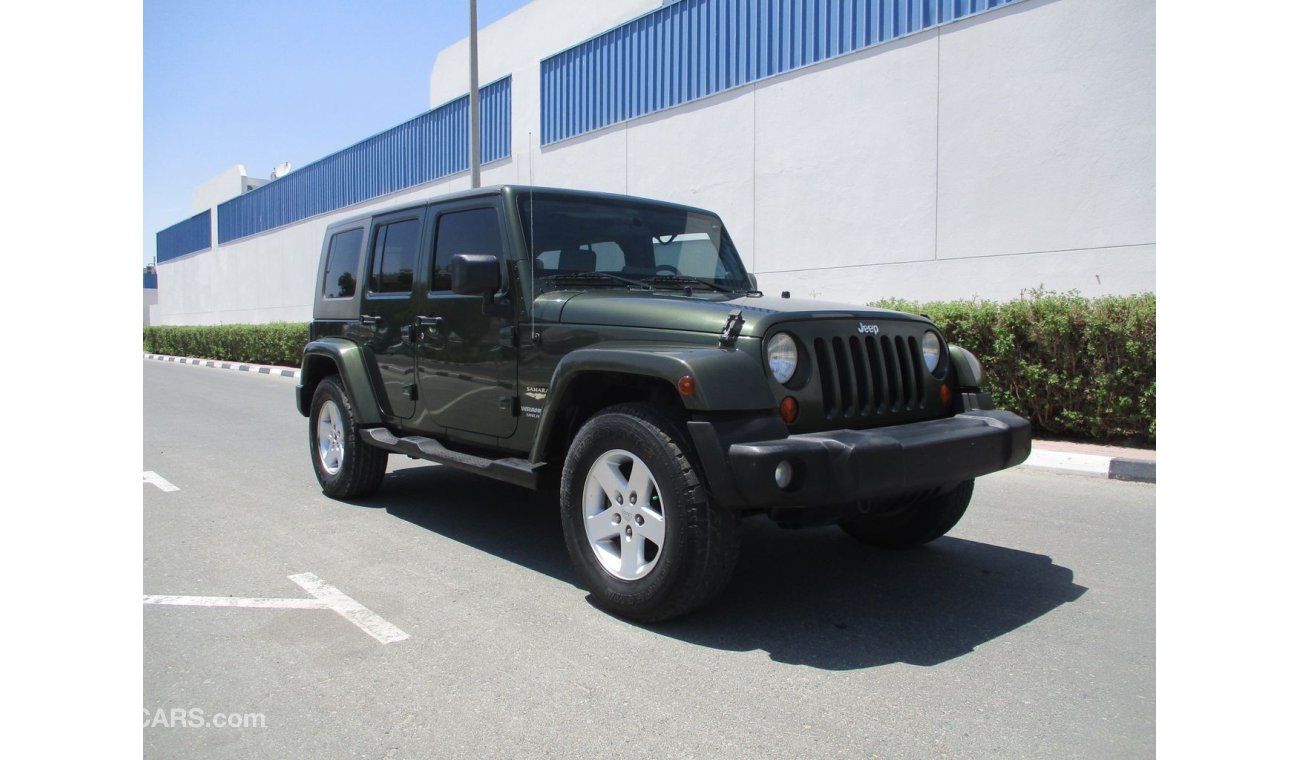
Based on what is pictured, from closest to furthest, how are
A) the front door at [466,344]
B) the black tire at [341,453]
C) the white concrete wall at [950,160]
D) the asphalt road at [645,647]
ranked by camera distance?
1. the asphalt road at [645,647]
2. the front door at [466,344]
3. the black tire at [341,453]
4. the white concrete wall at [950,160]

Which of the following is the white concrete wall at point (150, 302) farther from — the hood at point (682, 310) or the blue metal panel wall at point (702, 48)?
the hood at point (682, 310)

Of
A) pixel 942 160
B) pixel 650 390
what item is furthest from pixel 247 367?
pixel 650 390

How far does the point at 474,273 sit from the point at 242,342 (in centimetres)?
2571

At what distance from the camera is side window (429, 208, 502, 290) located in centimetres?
476

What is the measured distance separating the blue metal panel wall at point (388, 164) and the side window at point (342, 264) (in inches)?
519

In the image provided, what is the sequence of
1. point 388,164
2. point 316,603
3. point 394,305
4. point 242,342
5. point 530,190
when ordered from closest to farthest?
point 316,603, point 530,190, point 394,305, point 388,164, point 242,342

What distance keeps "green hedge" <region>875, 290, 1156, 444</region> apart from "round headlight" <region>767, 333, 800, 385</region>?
5.41 m

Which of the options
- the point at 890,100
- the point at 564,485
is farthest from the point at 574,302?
the point at 890,100

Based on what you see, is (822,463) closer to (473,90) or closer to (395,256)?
(395,256)

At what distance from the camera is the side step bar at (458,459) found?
4.23m

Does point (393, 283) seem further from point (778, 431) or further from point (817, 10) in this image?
point (817, 10)

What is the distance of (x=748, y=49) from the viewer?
14.1 meters

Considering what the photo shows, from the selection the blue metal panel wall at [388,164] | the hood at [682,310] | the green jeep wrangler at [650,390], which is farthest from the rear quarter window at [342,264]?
the blue metal panel wall at [388,164]

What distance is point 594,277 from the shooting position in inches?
179
